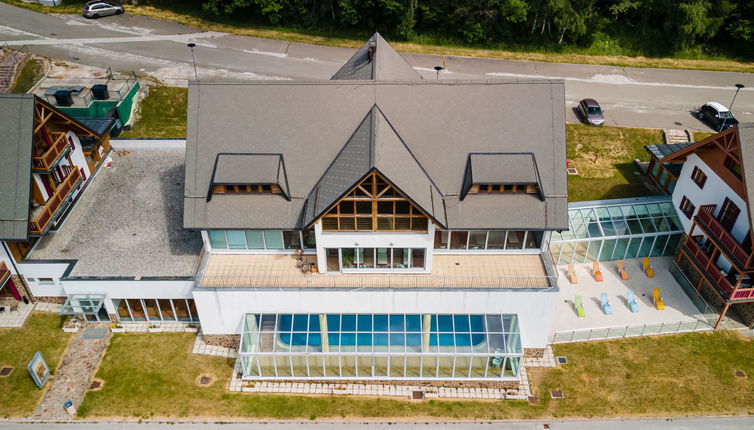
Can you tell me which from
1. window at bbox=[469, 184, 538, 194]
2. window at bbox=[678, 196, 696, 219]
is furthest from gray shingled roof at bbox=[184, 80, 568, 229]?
window at bbox=[678, 196, 696, 219]

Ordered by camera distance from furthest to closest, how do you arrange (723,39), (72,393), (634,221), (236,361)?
(723,39), (634,221), (236,361), (72,393)

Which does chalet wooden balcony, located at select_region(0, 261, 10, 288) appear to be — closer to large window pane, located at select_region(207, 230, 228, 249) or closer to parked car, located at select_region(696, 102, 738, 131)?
large window pane, located at select_region(207, 230, 228, 249)

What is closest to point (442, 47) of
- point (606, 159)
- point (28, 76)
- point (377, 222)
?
point (606, 159)

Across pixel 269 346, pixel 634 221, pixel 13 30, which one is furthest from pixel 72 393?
pixel 13 30

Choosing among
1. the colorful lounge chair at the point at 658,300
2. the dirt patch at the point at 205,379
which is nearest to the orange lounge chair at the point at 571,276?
the colorful lounge chair at the point at 658,300

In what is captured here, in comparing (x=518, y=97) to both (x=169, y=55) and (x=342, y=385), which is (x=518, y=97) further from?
(x=169, y=55)

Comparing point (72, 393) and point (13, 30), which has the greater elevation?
point (13, 30)

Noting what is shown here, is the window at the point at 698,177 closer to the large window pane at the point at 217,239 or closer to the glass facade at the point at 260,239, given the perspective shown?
the glass facade at the point at 260,239
